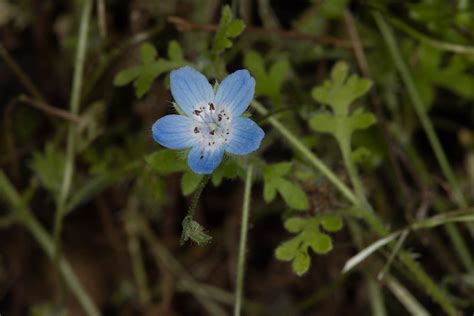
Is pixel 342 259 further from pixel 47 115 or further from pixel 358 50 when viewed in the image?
pixel 47 115

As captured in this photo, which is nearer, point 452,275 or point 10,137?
point 452,275

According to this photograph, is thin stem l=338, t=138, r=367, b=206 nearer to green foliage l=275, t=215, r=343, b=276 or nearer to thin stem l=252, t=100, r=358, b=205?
thin stem l=252, t=100, r=358, b=205

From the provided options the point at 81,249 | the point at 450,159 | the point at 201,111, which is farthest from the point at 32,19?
the point at 450,159

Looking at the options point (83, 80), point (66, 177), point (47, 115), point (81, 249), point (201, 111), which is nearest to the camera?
point (201, 111)

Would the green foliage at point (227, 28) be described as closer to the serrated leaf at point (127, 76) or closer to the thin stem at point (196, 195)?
the serrated leaf at point (127, 76)

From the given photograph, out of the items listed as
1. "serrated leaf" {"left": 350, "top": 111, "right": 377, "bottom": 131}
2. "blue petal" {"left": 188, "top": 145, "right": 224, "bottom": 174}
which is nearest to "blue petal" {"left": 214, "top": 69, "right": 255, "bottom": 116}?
"blue petal" {"left": 188, "top": 145, "right": 224, "bottom": 174}

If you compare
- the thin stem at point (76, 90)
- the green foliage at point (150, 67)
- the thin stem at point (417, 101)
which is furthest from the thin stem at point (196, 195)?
the thin stem at point (417, 101)
